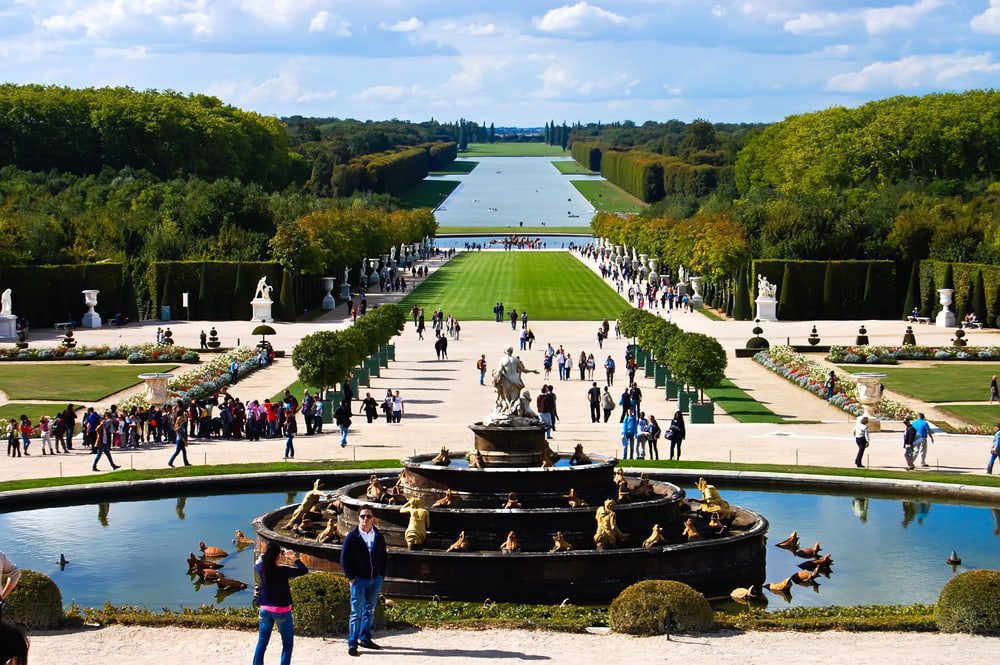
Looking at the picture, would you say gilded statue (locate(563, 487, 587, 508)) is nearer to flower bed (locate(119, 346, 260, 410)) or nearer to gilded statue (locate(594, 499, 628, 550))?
gilded statue (locate(594, 499, 628, 550))

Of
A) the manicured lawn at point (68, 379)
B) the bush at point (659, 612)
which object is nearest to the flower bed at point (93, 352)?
the manicured lawn at point (68, 379)

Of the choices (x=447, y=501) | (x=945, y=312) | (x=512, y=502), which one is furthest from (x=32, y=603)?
(x=945, y=312)

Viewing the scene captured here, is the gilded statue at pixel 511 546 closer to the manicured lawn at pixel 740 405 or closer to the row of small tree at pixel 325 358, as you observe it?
the manicured lawn at pixel 740 405

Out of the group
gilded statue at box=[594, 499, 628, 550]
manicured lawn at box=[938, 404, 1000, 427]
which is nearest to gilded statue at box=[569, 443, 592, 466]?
gilded statue at box=[594, 499, 628, 550]

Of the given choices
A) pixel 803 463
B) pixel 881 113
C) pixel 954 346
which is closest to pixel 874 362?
pixel 954 346

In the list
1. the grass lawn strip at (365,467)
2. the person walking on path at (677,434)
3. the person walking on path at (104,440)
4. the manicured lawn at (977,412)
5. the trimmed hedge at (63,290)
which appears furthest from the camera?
the trimmed hedge at (63,290)

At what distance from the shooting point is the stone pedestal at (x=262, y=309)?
76.6m

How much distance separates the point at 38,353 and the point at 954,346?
1413 inches

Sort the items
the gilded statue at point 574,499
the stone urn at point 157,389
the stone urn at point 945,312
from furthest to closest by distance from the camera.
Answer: the stone urn at point 945,312 → the stone urn at point 157,389 → the gilded statue at point 574,499

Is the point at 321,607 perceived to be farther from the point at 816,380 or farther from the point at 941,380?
the point at 941,380

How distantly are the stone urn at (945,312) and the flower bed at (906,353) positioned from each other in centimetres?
1439

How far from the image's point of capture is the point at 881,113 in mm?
134875

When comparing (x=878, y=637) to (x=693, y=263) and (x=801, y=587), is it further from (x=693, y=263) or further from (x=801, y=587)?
(x=693, y=263)

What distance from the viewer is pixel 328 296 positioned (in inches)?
3499
